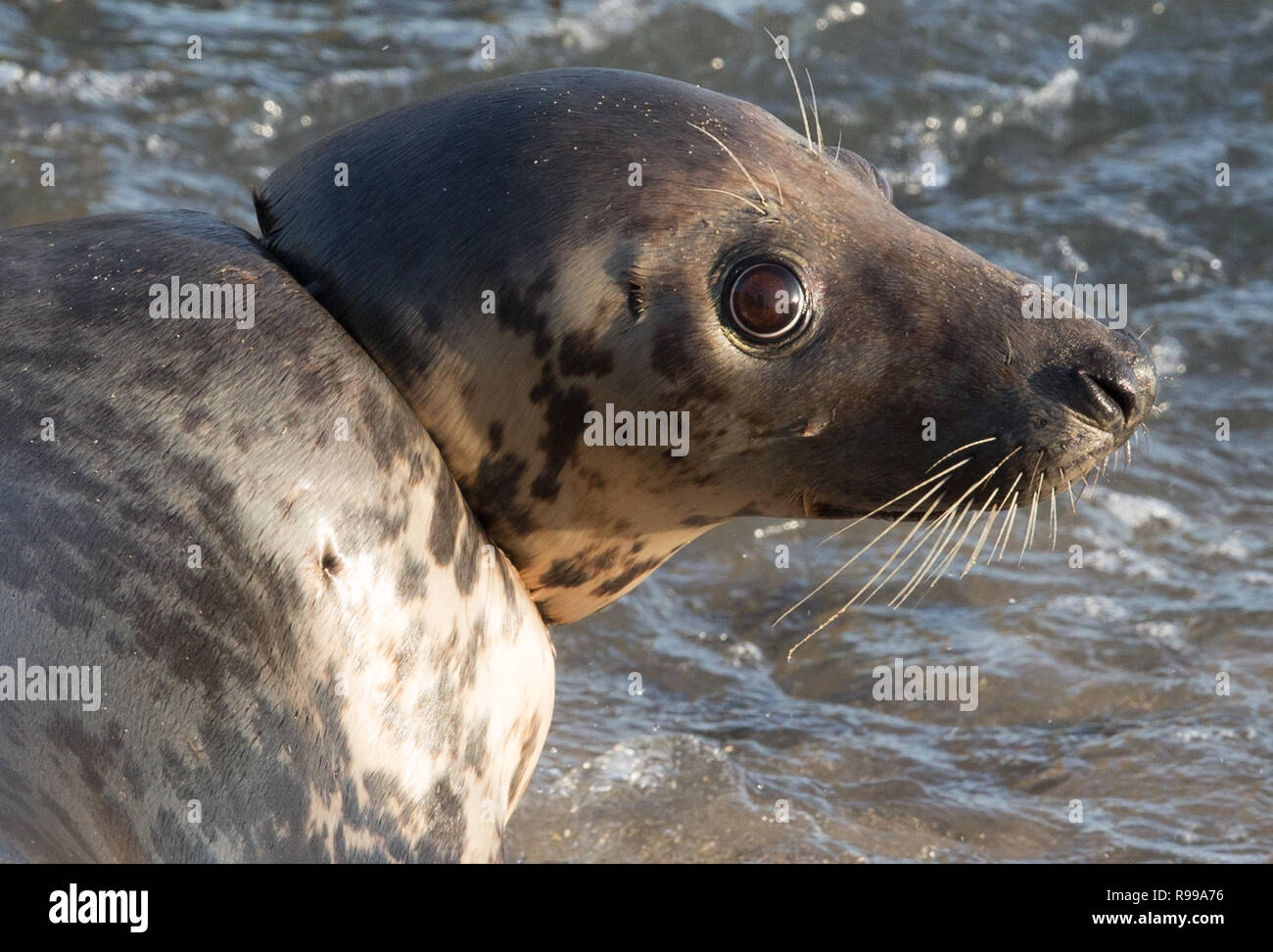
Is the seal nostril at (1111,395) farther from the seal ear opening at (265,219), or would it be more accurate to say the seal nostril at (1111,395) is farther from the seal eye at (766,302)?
the seal ear opening at (265,219)

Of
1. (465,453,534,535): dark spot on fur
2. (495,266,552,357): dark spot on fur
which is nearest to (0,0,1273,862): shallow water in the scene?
(465,453,534,535): dark spot on fur

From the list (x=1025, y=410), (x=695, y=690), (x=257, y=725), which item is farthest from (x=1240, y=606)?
(x=257, y=725)

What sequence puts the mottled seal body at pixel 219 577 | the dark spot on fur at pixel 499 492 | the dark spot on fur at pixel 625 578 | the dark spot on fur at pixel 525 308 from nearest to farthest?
the mottled seal body at pixel 219 577 → the dark spot on fur at pixel 525 308 → the dark spot on fur at pixel 499 492 → the dark spot on fur at pixel 625 578

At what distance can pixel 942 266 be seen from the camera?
132 inches

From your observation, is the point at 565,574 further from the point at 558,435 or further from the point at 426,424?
the point at 426,424

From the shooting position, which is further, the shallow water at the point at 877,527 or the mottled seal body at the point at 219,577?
the shallow water at the point at 877,527

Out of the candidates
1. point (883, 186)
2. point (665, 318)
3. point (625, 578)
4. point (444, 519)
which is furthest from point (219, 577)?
point (883, 186)

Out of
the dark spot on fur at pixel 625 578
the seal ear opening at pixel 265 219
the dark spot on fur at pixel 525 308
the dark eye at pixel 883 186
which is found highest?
the dark eye at pixel 883 186

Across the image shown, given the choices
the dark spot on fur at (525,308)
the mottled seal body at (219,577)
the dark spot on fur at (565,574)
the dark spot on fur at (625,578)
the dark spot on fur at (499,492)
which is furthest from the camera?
the dark spot on fur at (625,578)

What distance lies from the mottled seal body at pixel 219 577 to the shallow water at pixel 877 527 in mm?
1558

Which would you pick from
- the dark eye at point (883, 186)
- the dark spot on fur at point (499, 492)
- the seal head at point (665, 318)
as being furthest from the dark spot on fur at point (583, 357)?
the dark eye at point (883, 186)

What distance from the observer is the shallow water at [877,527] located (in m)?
4.84

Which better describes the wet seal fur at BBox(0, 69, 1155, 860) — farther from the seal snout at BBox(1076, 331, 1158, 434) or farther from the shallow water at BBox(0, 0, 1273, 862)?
the shallow water at BBox(0, 0, 1273, 862)
